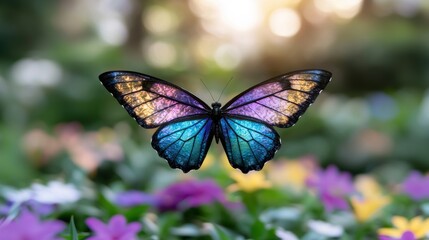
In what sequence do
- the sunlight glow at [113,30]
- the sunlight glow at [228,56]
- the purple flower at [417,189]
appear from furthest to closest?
the sunlight glow at [228,56] → the sunlight glow at [113,30] → the purple flower at [417,189]

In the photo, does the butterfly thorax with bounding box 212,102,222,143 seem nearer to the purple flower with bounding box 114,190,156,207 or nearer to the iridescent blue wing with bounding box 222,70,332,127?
the iridescent blue wing with bounding box 222,70,332,127

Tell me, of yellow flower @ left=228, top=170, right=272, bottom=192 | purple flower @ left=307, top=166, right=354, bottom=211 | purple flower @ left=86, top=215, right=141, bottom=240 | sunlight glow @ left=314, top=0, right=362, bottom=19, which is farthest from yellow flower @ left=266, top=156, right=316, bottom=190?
sunlight glow @ left=314, top=0, right=362, bottom=19

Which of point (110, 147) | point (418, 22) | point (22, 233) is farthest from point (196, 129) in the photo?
point (418, 22)

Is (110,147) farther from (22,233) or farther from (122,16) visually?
(122,16)

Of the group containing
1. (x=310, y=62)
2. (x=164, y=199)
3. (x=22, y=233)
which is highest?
(x=310, y=62)

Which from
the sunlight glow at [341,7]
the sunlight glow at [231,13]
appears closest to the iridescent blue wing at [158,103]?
the sunlight glow at [341,7]

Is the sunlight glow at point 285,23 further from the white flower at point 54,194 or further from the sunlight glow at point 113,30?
the white flower at point 54,194
